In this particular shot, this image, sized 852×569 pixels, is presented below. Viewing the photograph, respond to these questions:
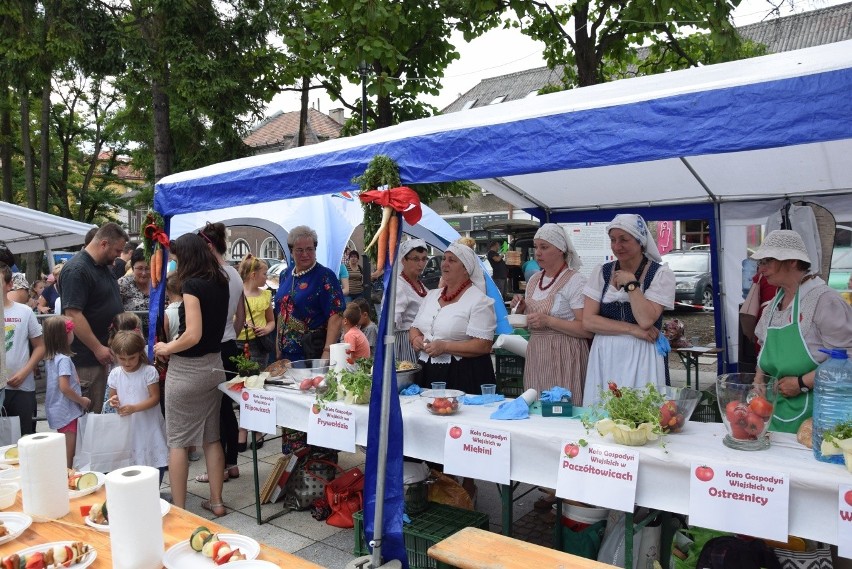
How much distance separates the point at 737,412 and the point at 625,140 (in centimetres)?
114

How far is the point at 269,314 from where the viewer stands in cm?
557

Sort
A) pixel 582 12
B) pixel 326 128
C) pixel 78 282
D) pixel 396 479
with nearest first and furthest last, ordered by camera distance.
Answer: pixel 396 479 → pixel 78 282 → pixel 582 12 → pixel 326 128

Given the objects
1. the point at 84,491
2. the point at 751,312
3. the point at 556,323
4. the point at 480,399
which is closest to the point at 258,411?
the point at 480,399

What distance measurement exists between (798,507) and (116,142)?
80.7 ft

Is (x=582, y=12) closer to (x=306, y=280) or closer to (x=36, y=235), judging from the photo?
(x=306, y=280)

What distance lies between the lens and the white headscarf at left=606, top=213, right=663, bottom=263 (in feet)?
10.8

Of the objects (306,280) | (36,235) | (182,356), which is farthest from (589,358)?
(36,235)

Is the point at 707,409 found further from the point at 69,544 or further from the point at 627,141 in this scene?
the point at 69,544

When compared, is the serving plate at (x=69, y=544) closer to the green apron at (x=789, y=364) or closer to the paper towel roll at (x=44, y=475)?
the paper towel roll at (x=44, y=475)

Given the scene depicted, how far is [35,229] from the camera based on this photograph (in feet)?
24.7

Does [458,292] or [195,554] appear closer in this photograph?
[195,554]

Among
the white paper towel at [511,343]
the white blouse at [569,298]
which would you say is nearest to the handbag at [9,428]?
the white blouse at [569,298]

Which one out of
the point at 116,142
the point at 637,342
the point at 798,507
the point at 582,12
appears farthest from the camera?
the point at 116,142

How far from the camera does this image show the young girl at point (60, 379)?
13.9ft
